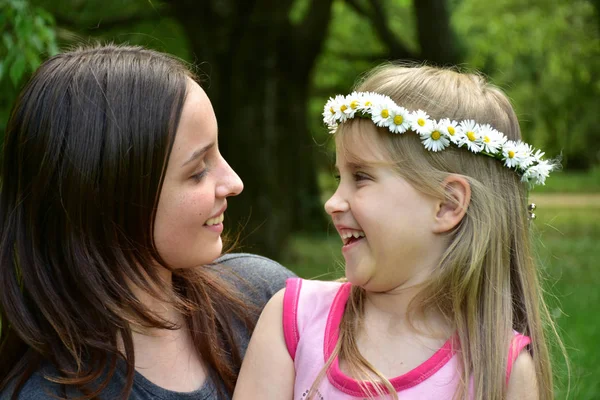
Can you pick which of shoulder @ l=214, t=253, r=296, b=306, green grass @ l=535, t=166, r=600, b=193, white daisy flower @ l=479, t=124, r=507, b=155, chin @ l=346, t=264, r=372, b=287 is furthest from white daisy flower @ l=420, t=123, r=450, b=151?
green grass @ l=535, t=166, r=600, b=193

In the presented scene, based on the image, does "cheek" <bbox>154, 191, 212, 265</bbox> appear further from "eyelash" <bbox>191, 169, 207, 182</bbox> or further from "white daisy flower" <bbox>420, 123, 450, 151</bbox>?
"white daisy flower" <bbox>420, 123, 450, 151</bbox>

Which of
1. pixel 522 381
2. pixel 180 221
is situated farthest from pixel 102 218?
pixel 522 381

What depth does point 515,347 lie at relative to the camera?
7.48 ft

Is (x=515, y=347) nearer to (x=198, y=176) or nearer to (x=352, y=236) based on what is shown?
(x=352, y=236)

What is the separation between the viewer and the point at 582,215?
19.1m

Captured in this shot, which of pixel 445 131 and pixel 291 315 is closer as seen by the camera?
pixel 445 131

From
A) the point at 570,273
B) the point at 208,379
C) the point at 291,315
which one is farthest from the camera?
the point at 570,273

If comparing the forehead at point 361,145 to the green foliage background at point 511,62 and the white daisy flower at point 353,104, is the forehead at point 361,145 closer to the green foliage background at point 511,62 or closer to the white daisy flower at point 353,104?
the white daisy flower at point 353,104

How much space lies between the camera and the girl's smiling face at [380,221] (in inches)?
91.3

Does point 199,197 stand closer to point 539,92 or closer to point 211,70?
point 211,70

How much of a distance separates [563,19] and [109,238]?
16099mm

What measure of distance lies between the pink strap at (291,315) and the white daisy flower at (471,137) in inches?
25.5

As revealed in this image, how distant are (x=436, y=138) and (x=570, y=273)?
26.3 feet

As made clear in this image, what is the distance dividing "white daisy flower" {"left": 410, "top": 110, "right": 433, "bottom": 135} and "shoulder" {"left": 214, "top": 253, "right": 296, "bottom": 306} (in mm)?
901
